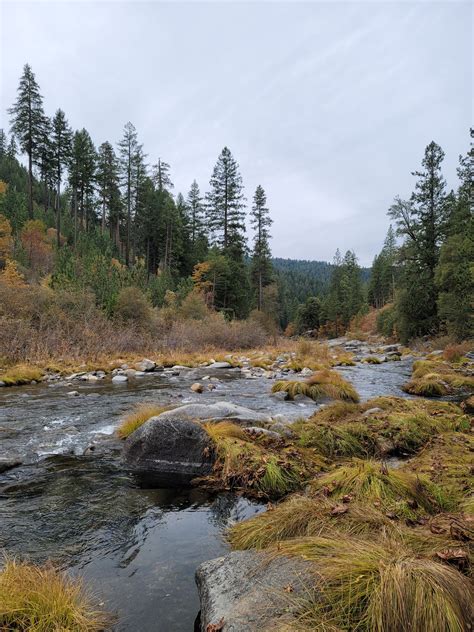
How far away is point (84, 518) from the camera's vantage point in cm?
393

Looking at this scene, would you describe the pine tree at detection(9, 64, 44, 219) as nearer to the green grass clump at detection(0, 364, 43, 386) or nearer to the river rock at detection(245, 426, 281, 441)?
the green grass clump at detection(0, 364, 43, 386)

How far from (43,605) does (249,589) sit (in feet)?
4.08

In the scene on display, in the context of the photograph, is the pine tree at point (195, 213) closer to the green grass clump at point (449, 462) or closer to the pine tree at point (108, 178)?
the pine tree at point (108, 178)

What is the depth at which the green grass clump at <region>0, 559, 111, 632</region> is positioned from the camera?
7.27 ft

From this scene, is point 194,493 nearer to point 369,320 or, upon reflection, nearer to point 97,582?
point 97,582

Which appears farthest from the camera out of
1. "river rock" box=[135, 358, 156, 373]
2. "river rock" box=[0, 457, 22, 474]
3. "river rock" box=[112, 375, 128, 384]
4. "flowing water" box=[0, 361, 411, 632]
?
"river rock" box=[135, 358, 156, 373]

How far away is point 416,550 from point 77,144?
47195mm

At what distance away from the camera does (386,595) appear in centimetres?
204

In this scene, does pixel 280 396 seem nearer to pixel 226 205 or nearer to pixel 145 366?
pixel 145 366

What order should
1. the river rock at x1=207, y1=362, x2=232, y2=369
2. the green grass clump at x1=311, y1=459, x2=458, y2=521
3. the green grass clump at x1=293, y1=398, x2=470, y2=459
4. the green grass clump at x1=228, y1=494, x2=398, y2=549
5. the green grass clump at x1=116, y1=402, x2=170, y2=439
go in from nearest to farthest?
the green grass clump at x1=228, y1=494, x2=398, y2=549, the green grass clump at x1=311, y1=459, x2=458, y2=521, the green grass clump at x1=293, y1=398, x2=470, y2=459, the green grass clump at x1=116, y1=402, x2=170, y2=439, the river rock at x1=207, y1=362, x2=232, y2=369

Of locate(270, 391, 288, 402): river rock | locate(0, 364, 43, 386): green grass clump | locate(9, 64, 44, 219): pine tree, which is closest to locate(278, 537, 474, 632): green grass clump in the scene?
locate(270, 391, 288, 402): river rock

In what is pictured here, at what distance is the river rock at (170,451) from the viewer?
204 inches

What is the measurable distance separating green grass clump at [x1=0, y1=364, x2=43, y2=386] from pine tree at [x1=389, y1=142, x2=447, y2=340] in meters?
26.1

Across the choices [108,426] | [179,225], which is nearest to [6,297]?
[108,426]
